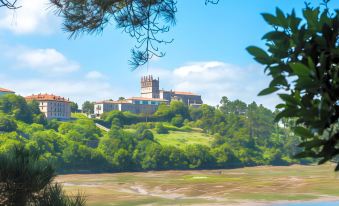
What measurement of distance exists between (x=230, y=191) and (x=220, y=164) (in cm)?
3090

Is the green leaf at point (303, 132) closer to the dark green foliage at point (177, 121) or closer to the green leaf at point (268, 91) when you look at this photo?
the green leaf at point (268, 91)

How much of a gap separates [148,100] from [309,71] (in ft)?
367

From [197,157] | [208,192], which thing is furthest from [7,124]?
[208,192]

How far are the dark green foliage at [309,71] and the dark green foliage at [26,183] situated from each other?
5.02 meters

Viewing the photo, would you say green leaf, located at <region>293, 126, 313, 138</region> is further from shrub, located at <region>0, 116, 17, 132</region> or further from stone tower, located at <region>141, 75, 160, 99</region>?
stone tower, located at <region>141, 75, 160, 99</region>

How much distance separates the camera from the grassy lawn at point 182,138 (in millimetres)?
78438

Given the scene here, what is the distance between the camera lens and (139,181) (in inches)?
2025

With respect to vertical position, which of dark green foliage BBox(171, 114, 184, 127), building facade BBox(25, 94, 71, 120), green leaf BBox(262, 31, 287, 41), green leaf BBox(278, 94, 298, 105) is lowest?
green leaf BBox(278, 94, 298, 105)

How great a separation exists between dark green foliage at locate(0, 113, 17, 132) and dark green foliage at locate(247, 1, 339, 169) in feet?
221

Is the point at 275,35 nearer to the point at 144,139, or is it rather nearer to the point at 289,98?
the point at 289,98

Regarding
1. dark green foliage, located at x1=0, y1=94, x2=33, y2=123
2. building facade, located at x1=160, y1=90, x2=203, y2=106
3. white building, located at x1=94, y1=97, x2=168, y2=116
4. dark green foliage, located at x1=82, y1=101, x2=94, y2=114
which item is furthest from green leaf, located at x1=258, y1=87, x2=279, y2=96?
building facade, located at x1=160, y1=90, x2=203, y2=106

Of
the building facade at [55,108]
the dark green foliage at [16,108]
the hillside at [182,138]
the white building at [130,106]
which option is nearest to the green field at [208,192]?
the hillside at [182,138]

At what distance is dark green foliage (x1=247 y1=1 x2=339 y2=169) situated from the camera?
1.18 meters

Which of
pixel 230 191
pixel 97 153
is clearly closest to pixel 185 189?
pixel 230 191
